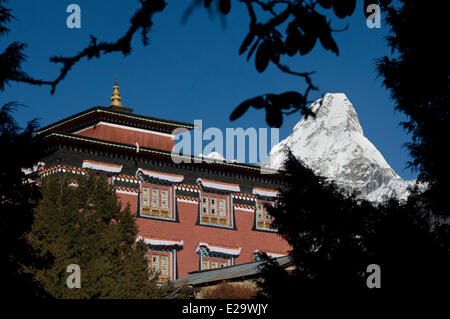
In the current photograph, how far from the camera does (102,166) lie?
38.2 metres

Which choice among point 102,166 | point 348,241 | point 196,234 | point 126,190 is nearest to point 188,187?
point 196,234

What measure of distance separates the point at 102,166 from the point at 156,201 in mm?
3326

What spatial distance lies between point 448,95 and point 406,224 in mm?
3688

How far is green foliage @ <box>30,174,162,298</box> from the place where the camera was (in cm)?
2288

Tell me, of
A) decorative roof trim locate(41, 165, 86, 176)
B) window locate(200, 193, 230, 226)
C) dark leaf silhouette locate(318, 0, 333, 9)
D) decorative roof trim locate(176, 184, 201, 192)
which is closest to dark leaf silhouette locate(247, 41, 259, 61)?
dark leaf silhouette locate(318, 0, 333, 9)

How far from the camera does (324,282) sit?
14.4 metres

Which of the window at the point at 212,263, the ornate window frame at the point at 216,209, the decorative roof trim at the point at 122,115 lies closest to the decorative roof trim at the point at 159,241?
the window at the point at 212,263

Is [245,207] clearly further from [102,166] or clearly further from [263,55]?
[263,55]

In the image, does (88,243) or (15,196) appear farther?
(88,243)

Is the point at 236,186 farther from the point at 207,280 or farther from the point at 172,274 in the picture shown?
the point at 207,280

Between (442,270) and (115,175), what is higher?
(115,175)

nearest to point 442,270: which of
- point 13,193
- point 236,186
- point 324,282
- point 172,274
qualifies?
point 324,282
